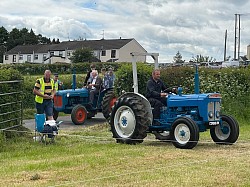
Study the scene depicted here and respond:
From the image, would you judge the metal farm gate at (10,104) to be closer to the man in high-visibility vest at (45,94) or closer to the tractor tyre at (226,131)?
the man in high-visibility vest at (45,94)

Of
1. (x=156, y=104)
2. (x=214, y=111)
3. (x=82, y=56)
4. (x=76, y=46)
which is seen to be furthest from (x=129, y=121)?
(x=76, y=46)

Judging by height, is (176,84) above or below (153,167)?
above

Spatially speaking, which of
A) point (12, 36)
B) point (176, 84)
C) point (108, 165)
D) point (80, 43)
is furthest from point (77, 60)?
point (108, 165)

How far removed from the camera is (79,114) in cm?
1914

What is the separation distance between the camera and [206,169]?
8.71 meters

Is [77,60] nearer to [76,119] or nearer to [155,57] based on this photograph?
[76,119]

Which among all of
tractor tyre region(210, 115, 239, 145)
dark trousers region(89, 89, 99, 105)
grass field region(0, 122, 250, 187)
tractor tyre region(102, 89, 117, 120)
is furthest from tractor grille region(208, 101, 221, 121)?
dark trousers region(89, 89, 99, 105)

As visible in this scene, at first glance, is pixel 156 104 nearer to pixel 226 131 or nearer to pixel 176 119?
pixel 176 119

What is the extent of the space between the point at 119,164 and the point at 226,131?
425 centimetres

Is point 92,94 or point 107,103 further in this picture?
point 92,94

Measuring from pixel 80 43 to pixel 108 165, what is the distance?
3442 inches

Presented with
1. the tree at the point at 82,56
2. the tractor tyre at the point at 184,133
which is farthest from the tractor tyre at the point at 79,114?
the tree at the point at 82,56

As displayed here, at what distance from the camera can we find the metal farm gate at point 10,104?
12625 millimetres

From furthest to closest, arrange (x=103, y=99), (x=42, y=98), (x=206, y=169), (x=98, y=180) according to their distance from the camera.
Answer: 1. (x=103, y=99)
2. (x=42, y=98)
3. (x=206, y=169)
4. (x=98, y=180)
